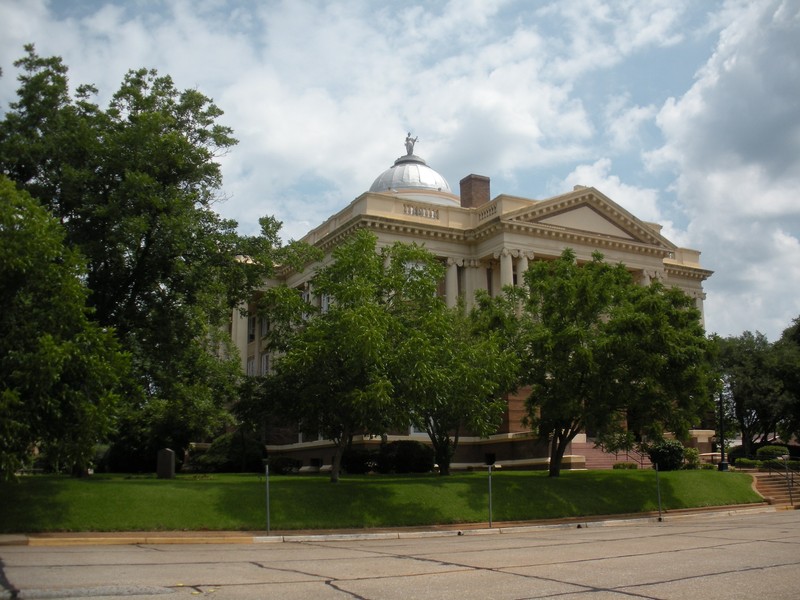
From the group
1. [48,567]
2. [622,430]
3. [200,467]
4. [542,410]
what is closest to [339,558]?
[48,567]

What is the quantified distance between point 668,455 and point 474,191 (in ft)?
77.1

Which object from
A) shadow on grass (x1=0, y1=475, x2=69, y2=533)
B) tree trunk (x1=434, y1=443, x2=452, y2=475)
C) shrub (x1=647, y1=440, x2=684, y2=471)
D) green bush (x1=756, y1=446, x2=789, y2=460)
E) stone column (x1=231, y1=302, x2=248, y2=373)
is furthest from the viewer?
stone column (x1=231, y1=302, x2=248, y2=373)

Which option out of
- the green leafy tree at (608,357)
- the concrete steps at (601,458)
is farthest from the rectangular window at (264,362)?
the green leafy tree at (608,357)

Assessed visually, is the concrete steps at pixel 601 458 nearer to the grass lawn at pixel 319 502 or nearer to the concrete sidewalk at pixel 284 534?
the grass lawn at pixel 319 502

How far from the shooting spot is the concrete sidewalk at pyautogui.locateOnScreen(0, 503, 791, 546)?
18641 mm

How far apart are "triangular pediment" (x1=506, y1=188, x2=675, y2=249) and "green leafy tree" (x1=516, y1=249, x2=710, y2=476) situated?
1866 centimetres

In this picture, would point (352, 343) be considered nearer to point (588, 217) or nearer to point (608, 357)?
point (608, 357)

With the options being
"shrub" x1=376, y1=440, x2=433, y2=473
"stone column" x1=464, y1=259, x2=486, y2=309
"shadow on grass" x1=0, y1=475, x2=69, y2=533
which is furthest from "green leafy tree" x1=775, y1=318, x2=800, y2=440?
"shadow on grass" x1=0, y1=475, x2=69, y2=533

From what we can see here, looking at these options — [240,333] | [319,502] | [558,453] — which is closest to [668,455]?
[558,453]

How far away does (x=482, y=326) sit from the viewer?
31.6m

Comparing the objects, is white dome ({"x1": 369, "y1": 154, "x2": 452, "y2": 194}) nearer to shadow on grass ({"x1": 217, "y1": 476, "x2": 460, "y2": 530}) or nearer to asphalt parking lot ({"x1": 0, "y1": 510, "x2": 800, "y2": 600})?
shadow on grass ({"x1": 217, "y1": 476, "x2": 460, "y2": 530})

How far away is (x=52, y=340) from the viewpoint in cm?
1848

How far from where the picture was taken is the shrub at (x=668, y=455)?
120 ft

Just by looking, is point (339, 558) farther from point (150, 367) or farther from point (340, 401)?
point (150, 367)
